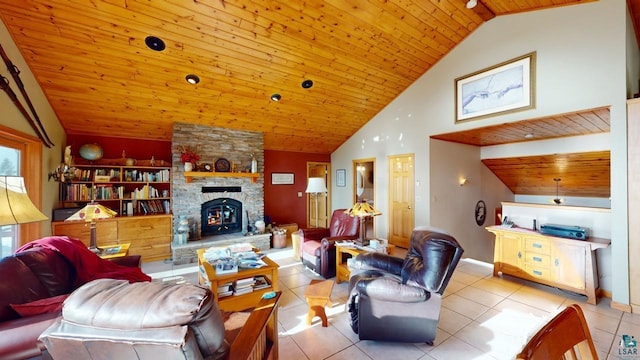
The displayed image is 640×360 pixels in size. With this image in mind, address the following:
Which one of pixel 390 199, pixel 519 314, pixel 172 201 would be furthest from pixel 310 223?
pixel 519 314

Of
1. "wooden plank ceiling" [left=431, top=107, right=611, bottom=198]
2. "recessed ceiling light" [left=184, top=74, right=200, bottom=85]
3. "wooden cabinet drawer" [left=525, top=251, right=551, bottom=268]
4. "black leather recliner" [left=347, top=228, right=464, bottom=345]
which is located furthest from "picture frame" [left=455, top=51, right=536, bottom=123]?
"recessed ceiling light" [left=184, top=74, right=200, bottom=85]

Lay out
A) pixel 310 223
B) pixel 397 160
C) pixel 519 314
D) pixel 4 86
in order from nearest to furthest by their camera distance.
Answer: pixel 4 86 < pixel 519 314 < pixel 397 160 < pixel 310 223

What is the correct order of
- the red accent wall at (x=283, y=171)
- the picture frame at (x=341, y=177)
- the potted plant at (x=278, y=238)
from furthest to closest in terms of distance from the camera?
the picture frame at (x=341, y=177), the potted plant at (x=278, y=238), the red accent wall at (x=283, y=171)

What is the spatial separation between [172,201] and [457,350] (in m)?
5.05

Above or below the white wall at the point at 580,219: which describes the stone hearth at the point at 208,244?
below

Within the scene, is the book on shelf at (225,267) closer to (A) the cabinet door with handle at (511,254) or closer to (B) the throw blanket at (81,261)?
(B) the throw blanket at (81,261)

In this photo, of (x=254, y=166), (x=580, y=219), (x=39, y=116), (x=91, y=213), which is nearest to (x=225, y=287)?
(x=91, y=213)

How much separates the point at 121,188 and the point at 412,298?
5.16 metres

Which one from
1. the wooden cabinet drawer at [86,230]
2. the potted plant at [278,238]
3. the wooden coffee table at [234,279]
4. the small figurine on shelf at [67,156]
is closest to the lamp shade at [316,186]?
the potted plant at [278,238]

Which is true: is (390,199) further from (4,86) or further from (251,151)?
(4,86)

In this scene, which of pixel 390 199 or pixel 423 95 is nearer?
pixel 423 95

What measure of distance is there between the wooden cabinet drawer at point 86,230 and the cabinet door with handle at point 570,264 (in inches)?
263

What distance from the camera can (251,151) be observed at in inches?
225

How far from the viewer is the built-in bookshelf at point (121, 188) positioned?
4.31 metres
